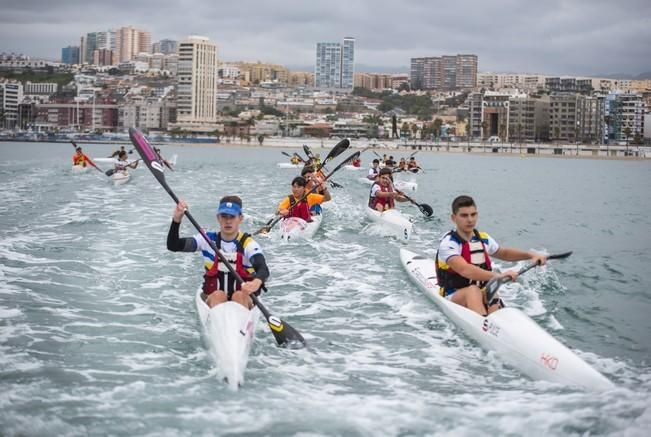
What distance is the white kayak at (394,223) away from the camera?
55.5ft

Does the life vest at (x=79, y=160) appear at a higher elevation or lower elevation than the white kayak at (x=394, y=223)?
higher

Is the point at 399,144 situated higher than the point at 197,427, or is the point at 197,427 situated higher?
the point at 399,144

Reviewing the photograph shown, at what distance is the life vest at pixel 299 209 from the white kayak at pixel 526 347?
6933 millimetres

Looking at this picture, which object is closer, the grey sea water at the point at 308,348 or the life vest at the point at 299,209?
the grey sea water at the point at 308,348

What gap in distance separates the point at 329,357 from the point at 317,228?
8.89 meters

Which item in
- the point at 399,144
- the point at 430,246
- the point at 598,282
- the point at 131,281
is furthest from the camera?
the point at 399,144

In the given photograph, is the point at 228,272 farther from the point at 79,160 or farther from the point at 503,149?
the point at 503,149

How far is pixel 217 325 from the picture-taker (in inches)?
305

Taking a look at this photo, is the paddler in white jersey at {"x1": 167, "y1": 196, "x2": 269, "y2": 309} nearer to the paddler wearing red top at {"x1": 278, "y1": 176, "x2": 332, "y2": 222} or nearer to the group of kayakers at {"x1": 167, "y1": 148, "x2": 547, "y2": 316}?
the group of kayakers at {"x1": 167, "y1": 148, "x2": 547, "y2": 316}

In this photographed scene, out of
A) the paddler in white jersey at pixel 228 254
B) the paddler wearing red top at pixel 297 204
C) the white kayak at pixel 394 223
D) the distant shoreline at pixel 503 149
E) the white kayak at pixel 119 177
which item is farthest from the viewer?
the distant shoreline at pixel 503 149

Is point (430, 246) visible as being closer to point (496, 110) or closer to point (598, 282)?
point (598, 282)

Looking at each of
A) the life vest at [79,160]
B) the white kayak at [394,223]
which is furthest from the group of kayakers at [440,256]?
the life vest at [79,160]

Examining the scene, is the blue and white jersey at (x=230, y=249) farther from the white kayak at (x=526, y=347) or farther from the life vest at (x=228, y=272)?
the white kayak at (x=526, y=347)

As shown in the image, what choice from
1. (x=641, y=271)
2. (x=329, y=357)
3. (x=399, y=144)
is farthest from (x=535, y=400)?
(x=399, y=144)
